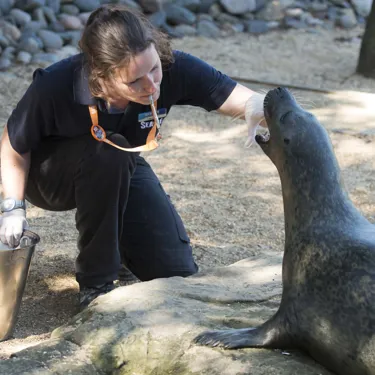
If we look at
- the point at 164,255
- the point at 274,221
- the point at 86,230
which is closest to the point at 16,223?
the point at 86,230

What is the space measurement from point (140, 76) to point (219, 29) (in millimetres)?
6918

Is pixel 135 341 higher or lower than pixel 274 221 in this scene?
higher

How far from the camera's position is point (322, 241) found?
2424mm

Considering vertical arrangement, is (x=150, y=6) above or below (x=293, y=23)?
above

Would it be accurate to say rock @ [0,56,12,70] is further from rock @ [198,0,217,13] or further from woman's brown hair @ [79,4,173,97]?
woman's brown hair @ [79,4,173,97]

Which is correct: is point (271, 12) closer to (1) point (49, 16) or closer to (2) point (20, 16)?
(1) point (49, 16)

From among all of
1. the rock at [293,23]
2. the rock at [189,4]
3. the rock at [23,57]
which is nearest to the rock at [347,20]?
the rock at [293,23]

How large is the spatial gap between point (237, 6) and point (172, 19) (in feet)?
3.34

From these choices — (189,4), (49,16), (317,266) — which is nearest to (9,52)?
(49,16)

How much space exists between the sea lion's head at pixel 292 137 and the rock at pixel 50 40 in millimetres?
5721

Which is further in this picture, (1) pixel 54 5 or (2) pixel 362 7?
(2) pixel 362 7

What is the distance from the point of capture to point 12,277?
10.1ft

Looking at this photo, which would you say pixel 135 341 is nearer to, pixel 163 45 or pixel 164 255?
pixel 164 255

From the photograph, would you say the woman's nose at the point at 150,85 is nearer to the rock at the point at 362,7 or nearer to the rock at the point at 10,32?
the rock at the point at 10,32
